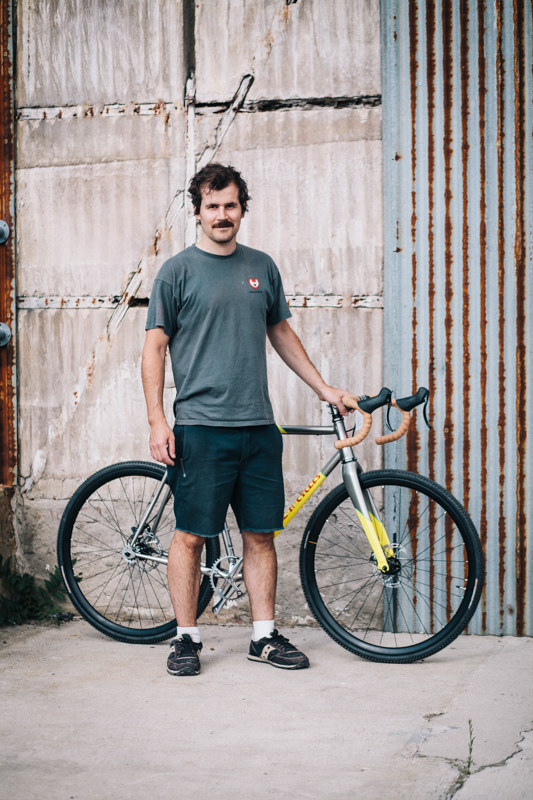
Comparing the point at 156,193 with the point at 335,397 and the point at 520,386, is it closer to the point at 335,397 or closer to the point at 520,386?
the point at 335,397

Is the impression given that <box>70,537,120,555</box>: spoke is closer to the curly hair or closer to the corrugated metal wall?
the corrugated metal wall

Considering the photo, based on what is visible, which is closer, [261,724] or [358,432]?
[261,724]

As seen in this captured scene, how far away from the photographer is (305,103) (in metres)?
3.87

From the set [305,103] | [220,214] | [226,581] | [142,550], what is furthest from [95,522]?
[305,103]

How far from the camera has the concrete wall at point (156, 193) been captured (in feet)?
12.6

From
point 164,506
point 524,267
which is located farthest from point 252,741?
point 524,267

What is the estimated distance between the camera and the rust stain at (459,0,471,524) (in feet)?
12.0

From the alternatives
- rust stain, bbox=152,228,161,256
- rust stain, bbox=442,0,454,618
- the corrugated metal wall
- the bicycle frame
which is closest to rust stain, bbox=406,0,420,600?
the corrugated metal wall

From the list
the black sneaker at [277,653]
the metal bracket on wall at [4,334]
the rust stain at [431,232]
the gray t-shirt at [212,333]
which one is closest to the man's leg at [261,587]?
the black sneaker at [277,653]

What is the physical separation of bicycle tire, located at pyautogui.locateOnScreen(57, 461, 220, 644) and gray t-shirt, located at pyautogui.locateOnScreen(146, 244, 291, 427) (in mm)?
784

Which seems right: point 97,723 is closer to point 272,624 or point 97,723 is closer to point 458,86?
point 272,624

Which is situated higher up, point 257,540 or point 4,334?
point 4,334

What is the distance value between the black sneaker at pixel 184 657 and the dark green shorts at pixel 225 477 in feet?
1.62

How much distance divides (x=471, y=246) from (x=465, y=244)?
3cm
